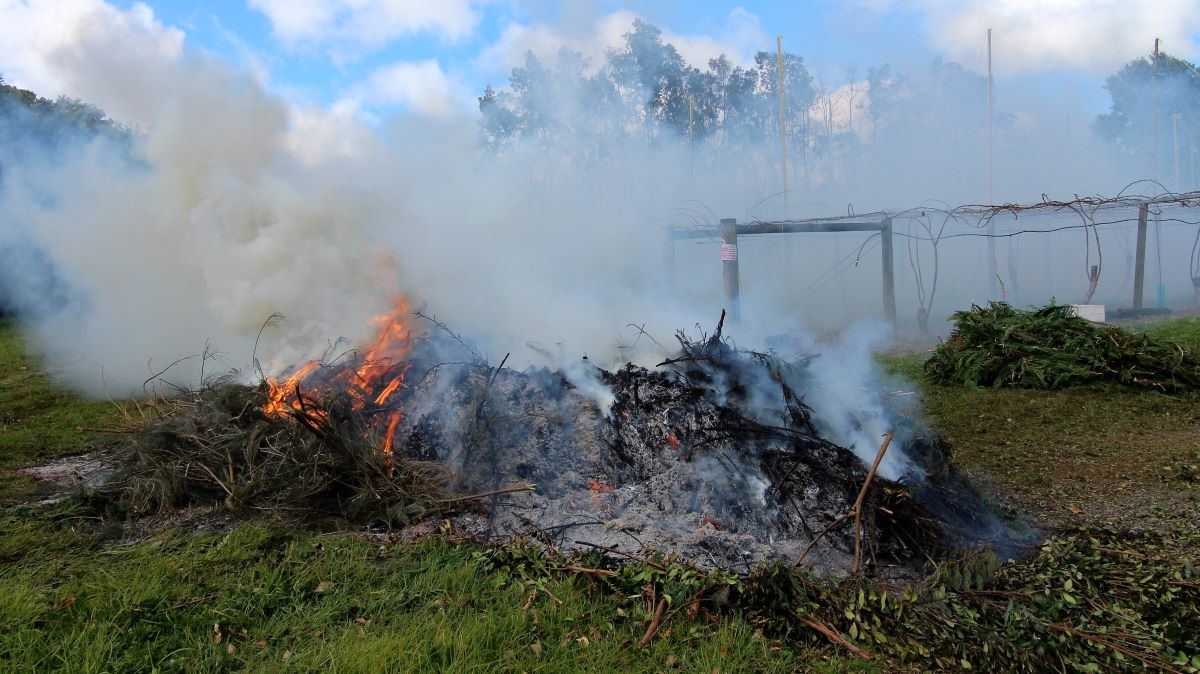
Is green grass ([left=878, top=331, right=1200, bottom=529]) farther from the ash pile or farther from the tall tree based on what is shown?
the tall tree

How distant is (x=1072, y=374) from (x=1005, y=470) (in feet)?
11.0

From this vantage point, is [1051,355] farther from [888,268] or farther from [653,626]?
[653,626]

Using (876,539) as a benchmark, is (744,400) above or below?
above

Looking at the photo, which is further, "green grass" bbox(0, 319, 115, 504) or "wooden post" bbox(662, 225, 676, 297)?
"wooden post" bbox(662, 225, 676, 297)

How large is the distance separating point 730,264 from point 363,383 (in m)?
6.31

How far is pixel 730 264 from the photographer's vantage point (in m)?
10.3

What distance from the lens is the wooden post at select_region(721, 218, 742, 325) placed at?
1014cm

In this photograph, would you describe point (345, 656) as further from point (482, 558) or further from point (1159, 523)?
point (1159, 523)

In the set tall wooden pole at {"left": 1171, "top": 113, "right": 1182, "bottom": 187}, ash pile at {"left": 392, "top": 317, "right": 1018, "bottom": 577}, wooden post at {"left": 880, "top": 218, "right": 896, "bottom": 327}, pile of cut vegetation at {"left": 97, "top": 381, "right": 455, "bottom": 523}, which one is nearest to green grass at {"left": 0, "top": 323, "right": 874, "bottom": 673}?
pile of cut vegetation at {"left": 97, "top": 381, "right": 455, "bottom": 523}

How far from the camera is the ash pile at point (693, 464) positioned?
389 centimetres

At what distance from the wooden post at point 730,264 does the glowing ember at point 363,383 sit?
5213 mm

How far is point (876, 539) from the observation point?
3795 mm

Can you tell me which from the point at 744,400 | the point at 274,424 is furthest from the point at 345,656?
the point at 744,400

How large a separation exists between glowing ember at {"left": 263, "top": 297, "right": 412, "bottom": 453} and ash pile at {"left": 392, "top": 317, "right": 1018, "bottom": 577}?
5.4 inches
